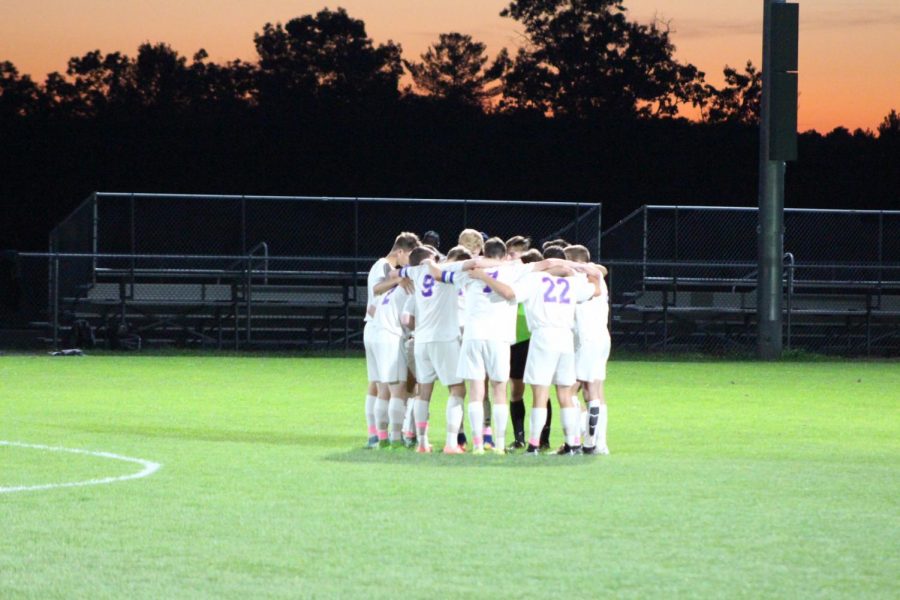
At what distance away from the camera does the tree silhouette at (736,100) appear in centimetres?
5341

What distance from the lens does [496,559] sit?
303 inches

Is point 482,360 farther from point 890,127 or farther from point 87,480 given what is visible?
point 890,127

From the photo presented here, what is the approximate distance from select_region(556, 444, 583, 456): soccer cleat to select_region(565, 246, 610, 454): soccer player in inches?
3.1

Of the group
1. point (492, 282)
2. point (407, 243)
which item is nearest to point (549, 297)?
point (492, 282)

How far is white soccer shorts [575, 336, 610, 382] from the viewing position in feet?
41.1

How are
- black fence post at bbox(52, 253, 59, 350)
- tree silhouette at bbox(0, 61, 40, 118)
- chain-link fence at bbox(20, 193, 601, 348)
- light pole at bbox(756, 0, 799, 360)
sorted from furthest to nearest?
1. tree silhouette at bbox(0, 61, 40, 118)
2. chain-link fence at bbox(20, 193, 601, 348)
3. black fence post at bbox(52, 253, 59, 350)
4. light pole at bbox(756, 0, 799, 360)

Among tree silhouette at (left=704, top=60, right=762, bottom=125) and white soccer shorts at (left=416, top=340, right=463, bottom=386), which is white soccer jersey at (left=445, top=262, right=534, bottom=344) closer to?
white soccer shorts at (left=416, top=340, right=463, bottom=386)

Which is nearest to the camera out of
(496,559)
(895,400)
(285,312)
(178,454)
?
(496,559)

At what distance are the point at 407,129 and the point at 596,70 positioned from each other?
8679mm

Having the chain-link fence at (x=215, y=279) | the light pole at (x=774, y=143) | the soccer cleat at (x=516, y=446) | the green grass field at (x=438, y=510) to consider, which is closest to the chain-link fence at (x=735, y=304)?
the light pole at (x=774, y=143)

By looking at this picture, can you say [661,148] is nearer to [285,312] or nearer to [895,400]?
[285,312]

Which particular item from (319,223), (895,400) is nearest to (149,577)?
(895,400)

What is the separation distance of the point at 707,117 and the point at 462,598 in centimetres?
4832

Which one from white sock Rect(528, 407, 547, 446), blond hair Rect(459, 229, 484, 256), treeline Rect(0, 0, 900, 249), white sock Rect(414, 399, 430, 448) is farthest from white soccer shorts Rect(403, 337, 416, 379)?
treeline Rect(0, 0, 900, 249)
